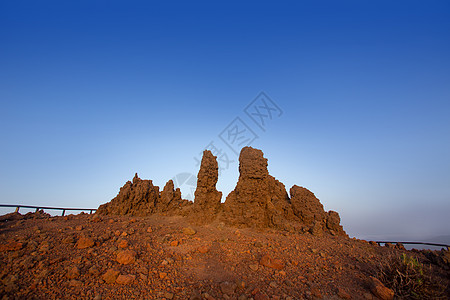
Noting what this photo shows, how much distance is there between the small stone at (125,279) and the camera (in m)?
5.26

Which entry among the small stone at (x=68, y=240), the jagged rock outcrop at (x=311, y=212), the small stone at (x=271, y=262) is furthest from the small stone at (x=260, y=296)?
the jagged rock outcrop at (x=311, y=212)

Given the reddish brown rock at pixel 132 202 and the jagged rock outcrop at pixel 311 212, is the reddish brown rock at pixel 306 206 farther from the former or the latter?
the reddish brown rock at pixel 132 202

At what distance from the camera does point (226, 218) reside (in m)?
11.2

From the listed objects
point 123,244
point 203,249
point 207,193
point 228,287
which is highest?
point 207,193

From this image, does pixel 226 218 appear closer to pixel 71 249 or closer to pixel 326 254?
pixel 326 254

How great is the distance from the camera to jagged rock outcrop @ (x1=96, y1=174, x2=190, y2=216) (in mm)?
12984

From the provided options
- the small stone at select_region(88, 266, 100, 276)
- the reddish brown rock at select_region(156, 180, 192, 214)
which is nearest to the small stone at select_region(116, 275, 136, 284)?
the small stone at select_region(88, 266, 100, 276)

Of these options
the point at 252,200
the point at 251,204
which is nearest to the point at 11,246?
the point at 251,204

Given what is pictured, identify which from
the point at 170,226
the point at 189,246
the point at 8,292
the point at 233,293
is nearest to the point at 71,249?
the point at 8,292

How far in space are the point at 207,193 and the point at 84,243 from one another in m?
6.21

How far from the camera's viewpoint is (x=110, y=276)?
5.31m

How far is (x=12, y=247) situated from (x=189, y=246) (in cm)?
514

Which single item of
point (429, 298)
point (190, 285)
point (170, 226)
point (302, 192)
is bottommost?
point (429, 298)

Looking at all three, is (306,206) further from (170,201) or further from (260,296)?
(170,201)
